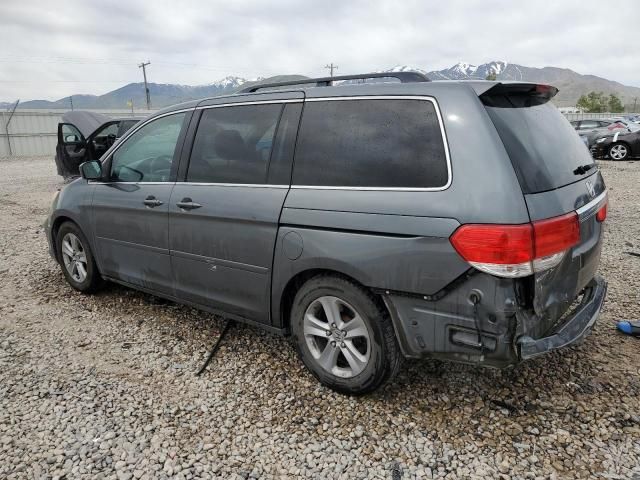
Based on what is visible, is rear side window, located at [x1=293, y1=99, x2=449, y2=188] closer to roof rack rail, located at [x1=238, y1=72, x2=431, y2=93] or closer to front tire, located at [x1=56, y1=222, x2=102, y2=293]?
roof rack rail, located at [x1=238, y1=72, x2=431, y2=93]

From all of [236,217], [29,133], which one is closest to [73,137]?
[236,217]

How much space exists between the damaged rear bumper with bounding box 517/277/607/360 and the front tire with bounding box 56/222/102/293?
12.4ft

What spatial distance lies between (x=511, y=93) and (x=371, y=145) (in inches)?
32.5

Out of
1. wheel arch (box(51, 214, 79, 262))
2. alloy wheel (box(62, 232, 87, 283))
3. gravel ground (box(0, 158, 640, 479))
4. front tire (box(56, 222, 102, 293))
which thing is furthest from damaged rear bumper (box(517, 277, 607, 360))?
wheel arch (box(51, 214, 79, 262))

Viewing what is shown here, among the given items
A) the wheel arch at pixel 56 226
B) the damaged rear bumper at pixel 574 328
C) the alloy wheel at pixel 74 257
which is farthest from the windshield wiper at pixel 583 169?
the wheel arch at pixel 56 226

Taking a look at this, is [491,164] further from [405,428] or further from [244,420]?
[244,420]

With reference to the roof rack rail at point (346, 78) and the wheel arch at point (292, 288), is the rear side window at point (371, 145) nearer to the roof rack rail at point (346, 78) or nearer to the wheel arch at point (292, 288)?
the roof rack rail at point (346, 78)

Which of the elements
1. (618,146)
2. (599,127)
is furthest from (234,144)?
(599,127)

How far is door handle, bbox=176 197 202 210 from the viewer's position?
3.28 m

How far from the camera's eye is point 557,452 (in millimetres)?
2375

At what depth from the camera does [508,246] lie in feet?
7.04

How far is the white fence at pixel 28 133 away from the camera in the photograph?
23.8 metres

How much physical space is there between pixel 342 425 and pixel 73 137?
11874 millimetres

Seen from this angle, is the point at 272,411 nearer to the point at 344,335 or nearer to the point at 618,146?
the point at 344,335
